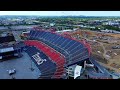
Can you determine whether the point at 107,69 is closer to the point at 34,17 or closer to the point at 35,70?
the point at 35,70

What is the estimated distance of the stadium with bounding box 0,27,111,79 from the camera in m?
3.04

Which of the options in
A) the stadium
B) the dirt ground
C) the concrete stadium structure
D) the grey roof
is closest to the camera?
the grey roof

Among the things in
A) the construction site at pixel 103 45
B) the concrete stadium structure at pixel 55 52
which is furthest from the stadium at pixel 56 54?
the construction site at pixel 103 45

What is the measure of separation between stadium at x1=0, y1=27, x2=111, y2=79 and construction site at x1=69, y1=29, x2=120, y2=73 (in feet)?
0.39

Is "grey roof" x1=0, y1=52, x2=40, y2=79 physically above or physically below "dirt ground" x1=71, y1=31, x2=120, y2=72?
below

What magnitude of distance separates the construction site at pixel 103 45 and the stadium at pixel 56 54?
0.39 ft

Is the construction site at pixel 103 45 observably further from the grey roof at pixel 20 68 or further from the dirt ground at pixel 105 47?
the grey roof at pixel 20 68

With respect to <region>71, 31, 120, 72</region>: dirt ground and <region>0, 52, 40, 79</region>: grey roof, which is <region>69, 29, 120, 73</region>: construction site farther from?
<region>0, 52, 40, 79</region>: grey roof

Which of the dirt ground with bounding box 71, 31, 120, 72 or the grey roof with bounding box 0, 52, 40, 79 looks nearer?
the grey roof with bounding box 0, 52, 40, 79

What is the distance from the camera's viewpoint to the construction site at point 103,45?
133 inches

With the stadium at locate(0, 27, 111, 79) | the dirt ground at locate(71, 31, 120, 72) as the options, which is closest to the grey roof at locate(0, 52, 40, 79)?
the stadium at locate(0, 27, 111, 79)
